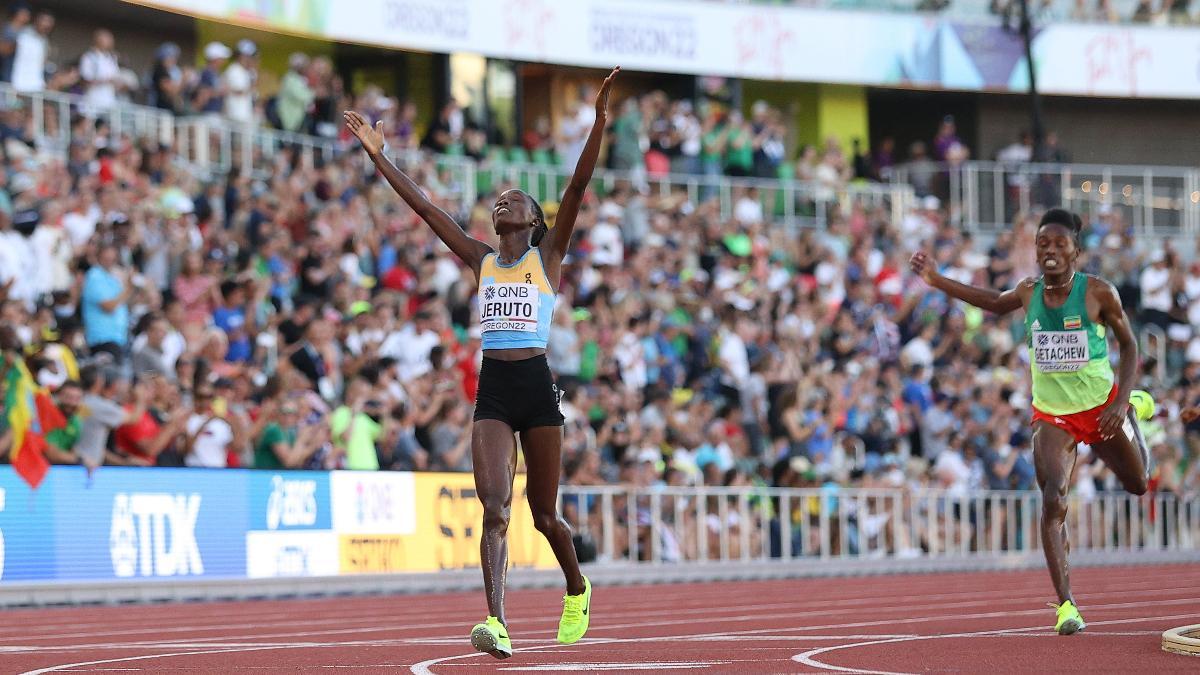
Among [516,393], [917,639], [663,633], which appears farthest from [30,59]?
[917,639]

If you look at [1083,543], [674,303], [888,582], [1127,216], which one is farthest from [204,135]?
[1127,216]

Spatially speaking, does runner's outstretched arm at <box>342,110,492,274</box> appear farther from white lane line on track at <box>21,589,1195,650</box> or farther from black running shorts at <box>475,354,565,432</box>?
white lane line on track at <box>21,589,1195,650</box>

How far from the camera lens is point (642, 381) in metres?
25.1

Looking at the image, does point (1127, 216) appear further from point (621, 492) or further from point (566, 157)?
point (621, 492)

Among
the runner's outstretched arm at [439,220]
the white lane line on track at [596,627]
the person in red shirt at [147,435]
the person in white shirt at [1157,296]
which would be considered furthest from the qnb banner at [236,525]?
the person in white shirt at [1157,296]

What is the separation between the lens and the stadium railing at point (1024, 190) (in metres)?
36.8

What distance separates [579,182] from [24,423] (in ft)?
27.4

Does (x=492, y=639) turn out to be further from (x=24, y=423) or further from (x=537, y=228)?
(x=24, y=423)

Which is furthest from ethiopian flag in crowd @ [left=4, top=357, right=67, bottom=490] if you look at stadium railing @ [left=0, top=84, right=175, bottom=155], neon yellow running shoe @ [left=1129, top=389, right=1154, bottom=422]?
neon yellow running shoe @ [left=1129, top=389, right=1154, bottom=422]

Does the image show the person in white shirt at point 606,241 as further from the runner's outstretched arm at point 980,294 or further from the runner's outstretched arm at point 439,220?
the runner's outstretched arm at point 439,220

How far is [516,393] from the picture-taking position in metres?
10.3

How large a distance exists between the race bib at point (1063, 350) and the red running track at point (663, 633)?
1445 mm

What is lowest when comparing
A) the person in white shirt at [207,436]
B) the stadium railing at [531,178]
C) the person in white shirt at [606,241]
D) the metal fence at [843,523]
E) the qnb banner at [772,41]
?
the metal fence at [843,523]

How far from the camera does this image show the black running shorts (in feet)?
33.8
